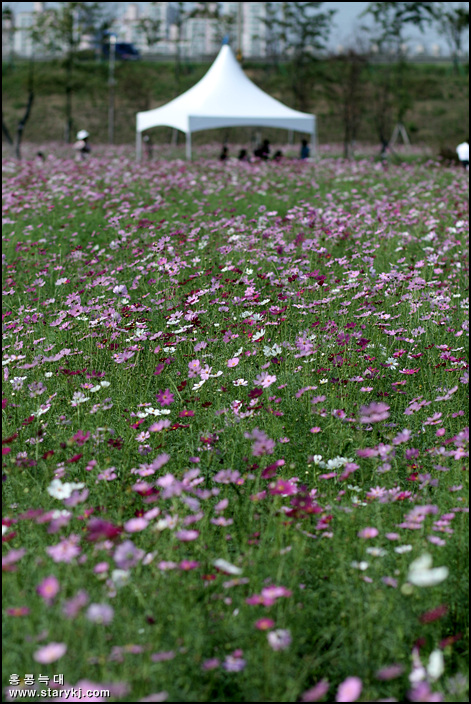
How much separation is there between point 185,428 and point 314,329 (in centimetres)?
146

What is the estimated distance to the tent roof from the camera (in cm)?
1775

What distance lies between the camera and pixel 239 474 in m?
2.76

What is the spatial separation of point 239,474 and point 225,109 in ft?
55.9

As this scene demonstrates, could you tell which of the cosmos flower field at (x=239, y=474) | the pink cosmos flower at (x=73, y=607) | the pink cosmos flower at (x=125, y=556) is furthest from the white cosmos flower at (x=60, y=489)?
the pink cosmos flower at (x=73, y=607)

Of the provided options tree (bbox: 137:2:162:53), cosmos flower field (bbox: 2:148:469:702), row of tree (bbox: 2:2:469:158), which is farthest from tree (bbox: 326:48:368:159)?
tree (bbox: 137:2:162:53)

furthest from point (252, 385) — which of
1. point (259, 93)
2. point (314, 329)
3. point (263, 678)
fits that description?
point (259, 93)

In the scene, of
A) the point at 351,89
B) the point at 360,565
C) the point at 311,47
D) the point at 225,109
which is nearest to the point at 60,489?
the point at 360,565

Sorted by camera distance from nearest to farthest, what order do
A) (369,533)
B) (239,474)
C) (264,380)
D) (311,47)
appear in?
(369,533), (239,474), (264,380), (311,47)

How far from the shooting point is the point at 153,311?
501 cm

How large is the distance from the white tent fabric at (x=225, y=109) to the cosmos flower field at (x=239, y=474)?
11359 millimetres

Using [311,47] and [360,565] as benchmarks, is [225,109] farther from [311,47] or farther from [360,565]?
[311,47]

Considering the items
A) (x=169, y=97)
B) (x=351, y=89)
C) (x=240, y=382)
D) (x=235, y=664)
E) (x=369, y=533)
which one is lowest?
(x=235, y=664)

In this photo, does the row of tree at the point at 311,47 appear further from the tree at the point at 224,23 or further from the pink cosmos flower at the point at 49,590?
the pink cosmos flower at the point at 49,590

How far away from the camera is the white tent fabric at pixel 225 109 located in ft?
58.2
